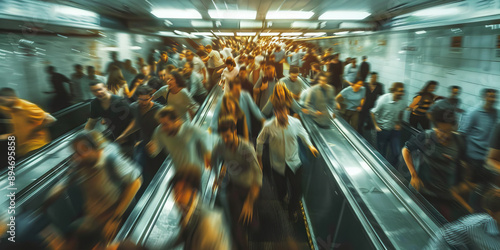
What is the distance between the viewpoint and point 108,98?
3.25 metres

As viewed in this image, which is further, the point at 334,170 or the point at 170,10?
the point at 170,10

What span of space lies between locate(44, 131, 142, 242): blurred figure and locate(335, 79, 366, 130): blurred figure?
12.7 ft

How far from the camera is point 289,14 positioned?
467cm

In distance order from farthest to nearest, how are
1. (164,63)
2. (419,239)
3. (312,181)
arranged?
(164,63) < (312,181) < (419,239)

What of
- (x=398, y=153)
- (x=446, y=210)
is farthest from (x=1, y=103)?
(x=398, y=153)

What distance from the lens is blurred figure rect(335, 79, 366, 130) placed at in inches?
178

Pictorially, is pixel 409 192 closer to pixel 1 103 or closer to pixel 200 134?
pixel 200 134

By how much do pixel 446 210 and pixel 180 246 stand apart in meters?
2.55

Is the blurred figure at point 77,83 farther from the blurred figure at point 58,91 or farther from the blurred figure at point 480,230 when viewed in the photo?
Result: the blurred figure at point 480,230

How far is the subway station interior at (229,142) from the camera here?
1.95 m

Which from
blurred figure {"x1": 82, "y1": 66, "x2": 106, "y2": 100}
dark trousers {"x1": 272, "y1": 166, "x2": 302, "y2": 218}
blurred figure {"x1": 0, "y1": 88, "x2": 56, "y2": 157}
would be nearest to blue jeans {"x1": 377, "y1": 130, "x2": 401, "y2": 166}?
dark trousers {"x1": 272, "y1": 166, "x2": 302, "y2": 218}

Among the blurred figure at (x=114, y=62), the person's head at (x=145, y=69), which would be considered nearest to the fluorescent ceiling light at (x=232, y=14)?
the person's head at (x=145, y=69)

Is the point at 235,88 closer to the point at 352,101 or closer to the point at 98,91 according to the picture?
the point at 98,91

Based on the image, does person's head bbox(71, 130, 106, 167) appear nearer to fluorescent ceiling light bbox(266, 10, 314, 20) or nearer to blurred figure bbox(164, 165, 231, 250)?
blurred figure bbox(164, 165, 231, 250)
